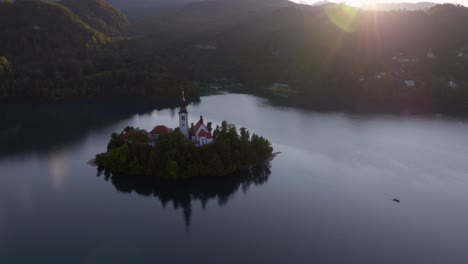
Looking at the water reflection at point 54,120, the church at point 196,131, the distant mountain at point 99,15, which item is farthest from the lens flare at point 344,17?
the church at point 196,131

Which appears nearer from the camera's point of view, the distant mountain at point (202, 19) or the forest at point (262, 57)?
the forest at point (262, 57)

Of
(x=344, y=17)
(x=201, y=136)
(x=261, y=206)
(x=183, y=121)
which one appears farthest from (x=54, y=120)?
(x=344, y=17)

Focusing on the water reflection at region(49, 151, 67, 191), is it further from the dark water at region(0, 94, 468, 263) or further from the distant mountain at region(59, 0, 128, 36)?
the distant mountain at region(59, 0, 128, 36)

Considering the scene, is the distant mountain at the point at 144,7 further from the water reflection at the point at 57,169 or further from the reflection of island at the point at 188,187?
the reflection of island at the point at 188,187

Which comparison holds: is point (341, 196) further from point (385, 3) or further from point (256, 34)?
point (385, 3)

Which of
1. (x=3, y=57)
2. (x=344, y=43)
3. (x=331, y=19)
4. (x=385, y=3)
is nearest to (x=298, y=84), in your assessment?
(x=344, y=43)

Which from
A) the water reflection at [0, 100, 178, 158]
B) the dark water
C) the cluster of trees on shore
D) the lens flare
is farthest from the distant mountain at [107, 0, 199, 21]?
the cluster of trees on shore
